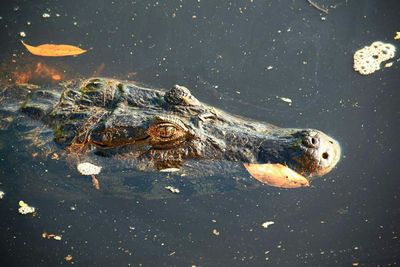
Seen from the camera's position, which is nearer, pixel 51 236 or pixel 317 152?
pixel 317 152

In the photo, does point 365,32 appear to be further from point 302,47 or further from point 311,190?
point 311,190

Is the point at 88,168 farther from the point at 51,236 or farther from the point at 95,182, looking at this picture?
the point at 51,236

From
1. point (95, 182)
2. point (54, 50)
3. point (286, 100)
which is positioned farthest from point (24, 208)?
point (286, 100)

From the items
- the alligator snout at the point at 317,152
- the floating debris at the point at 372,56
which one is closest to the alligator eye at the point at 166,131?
the alligator snout at the point at 317,152

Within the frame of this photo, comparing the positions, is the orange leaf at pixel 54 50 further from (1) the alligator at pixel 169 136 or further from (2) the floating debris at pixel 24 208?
(2) the floating debris at pixel 24 208

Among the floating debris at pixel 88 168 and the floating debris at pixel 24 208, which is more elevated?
the floating debris at pixel 88 168
